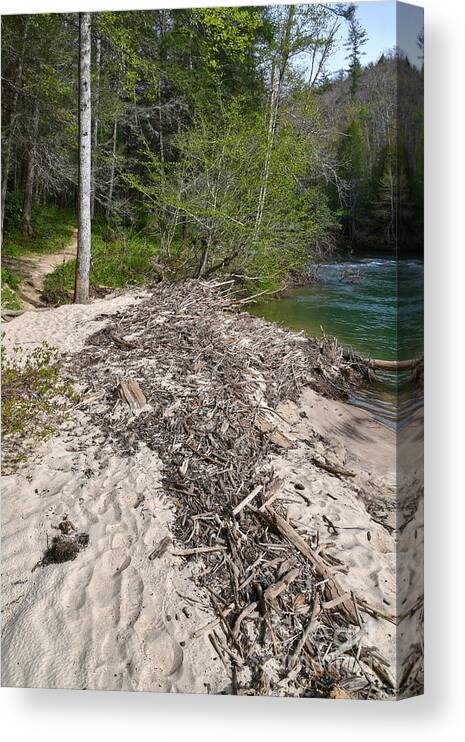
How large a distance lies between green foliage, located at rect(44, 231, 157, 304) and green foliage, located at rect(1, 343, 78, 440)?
366 mm

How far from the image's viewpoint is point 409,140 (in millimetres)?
2705

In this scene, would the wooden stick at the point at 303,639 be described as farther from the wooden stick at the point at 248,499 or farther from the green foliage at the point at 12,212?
the green foliage at the point at 12,212

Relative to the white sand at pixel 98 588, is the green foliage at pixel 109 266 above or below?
above

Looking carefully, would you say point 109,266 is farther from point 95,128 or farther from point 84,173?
point 95,128

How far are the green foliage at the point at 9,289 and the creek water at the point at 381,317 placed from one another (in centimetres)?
174

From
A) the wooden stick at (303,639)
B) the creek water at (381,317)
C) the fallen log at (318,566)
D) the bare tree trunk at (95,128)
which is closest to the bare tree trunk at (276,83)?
the creek water at (381,317)

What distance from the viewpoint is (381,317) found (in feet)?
9.10

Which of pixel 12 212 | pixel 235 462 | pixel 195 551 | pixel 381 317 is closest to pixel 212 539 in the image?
pixel 195 551

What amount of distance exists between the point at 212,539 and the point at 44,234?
6.41 feet

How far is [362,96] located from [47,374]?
223cm

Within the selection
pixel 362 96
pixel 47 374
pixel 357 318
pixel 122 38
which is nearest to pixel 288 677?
pixel 357 318

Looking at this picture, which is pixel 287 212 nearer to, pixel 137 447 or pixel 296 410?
pixel 296 410

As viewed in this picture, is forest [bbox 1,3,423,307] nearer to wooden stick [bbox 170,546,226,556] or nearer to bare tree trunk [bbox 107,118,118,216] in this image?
bare tree trunk [bbox 107,118,118,216]

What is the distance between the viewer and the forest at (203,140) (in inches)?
110
